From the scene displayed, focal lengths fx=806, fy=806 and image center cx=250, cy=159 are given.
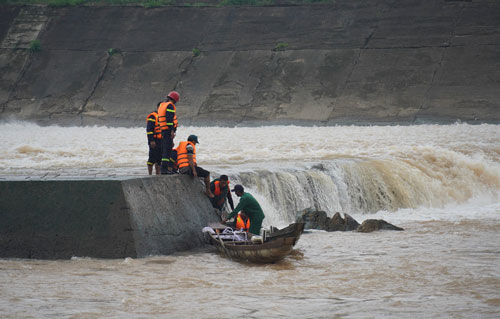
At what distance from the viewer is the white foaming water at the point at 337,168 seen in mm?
17125

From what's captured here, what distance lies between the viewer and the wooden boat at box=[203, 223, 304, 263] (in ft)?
37.1

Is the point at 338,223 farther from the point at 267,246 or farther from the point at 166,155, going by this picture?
the point at 267,246

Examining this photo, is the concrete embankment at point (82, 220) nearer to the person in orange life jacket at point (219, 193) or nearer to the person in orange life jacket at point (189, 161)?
the person in orange life jacket at point (189, 161)

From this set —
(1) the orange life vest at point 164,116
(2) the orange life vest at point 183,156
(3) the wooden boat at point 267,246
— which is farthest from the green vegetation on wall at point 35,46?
(3) the wooden boat at point 267,246

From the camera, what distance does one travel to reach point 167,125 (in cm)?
1337

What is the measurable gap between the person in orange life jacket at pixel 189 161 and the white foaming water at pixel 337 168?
5.11 feet

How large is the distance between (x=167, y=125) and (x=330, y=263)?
3.60 m

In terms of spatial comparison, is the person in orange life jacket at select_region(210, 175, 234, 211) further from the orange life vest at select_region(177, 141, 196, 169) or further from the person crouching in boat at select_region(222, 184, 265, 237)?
the person crouching in boat at select_region(222, 184, 265, 237)

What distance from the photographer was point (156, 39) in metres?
55.4

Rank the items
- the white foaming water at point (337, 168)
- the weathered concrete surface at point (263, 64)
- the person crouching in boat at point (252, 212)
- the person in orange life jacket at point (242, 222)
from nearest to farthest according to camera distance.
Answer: the person crouching in boat at point (252, 212) < the person in orange life jacket at point (242, 222) < the white foaming water at point (337, 168) < the weathered concrete surface at point (263, 64)

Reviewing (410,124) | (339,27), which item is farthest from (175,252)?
(339,27)

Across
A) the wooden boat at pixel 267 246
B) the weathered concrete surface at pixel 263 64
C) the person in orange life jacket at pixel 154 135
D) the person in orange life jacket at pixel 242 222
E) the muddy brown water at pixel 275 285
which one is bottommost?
the muddy brown water at pixel 275 285

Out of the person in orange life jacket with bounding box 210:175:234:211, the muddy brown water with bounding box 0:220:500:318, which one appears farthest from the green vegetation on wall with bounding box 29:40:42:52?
the muddy brown water with bounding box 0:220:500:318

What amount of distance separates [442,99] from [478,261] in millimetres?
32084
